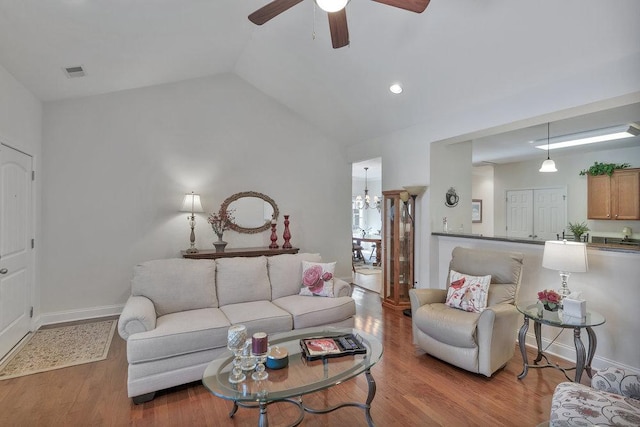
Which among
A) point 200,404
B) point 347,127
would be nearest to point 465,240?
point 347,127

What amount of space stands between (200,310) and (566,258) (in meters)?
3.25

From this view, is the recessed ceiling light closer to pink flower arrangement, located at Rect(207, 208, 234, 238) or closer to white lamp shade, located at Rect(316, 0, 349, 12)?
white lamp shade, located at Rect(316, 0, 349, 12)

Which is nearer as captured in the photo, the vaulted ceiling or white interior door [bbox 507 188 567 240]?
the vaulted ceiling

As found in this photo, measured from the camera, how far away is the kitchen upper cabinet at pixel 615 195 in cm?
532

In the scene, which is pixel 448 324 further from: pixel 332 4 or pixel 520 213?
pixel 520 213

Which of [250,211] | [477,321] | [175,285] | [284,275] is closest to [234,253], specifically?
[250,211]

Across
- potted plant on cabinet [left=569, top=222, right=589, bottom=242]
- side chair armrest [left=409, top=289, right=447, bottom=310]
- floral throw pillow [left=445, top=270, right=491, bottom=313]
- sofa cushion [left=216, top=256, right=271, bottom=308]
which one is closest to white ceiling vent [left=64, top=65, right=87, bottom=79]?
sofa cushion [left=216, top=256, right=271, bottom=308]

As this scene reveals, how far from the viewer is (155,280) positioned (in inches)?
121

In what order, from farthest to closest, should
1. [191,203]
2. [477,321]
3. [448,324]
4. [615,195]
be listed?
1. [615,195]
2. [191,203]
3. [448,324]
4. [477,321]

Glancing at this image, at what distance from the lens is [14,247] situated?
3336mm

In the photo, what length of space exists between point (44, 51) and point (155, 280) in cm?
227

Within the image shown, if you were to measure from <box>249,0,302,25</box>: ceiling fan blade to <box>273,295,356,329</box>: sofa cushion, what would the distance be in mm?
2451

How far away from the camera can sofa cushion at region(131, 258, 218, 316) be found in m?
3.02

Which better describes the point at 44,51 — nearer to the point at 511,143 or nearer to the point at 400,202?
the point at 400,202
